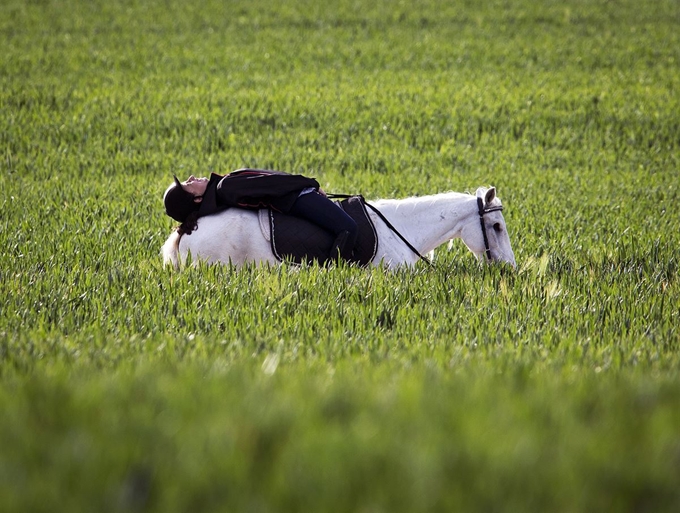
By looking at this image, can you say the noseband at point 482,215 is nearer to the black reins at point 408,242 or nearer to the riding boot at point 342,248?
the black reins at point 408,242

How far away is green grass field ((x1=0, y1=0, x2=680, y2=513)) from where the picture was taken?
2.03m

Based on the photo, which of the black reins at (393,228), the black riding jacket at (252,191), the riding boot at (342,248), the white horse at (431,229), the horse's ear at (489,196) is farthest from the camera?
the horse's ear at (489,196)

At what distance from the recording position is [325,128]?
16.0m

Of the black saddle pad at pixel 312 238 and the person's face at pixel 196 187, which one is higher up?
the person's face at pixel 196 187

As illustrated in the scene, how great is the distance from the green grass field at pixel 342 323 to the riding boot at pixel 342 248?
0.30 m

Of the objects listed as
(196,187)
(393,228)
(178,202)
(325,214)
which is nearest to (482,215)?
(393,228)

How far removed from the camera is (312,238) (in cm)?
650

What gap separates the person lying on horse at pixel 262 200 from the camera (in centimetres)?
634

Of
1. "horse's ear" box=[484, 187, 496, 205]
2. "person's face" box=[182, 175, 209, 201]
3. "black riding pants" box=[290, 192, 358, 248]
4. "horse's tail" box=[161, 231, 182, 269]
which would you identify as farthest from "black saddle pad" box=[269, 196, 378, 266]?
"horse's ear" box=[484, 187, 496, 205]

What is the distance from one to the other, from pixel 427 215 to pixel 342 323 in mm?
2254

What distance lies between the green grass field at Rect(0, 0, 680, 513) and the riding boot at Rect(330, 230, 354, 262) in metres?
0.30

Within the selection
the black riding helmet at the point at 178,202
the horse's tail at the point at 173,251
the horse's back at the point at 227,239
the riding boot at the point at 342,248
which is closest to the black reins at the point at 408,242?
the riding boot at the point at 342,248

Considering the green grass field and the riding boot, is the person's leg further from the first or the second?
the green grass field

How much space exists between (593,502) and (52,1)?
32.0 m
